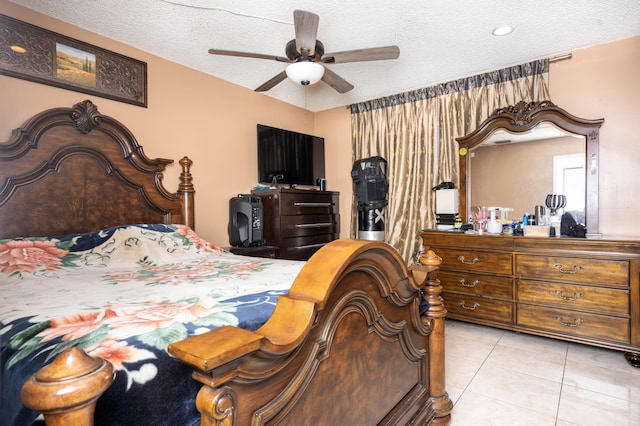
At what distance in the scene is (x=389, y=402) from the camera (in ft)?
4.07

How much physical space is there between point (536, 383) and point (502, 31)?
2513mm

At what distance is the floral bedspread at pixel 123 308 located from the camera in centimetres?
64

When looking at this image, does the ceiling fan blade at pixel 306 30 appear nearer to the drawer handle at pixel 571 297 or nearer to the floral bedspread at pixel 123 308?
the floral bedspread at pixel 123 308

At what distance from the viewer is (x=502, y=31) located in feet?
8.34

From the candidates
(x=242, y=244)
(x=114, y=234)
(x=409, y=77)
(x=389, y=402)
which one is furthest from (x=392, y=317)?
(x=409, y=77)

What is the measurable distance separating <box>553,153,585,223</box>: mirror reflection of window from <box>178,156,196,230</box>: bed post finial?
10.6 ft

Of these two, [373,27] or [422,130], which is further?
[422,130]

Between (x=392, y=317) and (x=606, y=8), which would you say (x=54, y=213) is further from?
(x=606, y=8)

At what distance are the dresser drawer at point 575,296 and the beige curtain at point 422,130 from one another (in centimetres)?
119

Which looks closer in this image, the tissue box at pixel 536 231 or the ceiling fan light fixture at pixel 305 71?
the ceiling fan light fixture at pixel 305 71

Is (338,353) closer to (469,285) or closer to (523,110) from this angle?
(469,285)

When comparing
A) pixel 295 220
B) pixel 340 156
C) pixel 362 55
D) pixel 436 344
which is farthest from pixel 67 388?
pixel 340 156

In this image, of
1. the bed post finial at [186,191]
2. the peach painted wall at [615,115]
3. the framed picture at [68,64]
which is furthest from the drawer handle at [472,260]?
the framed picture at [68,64]

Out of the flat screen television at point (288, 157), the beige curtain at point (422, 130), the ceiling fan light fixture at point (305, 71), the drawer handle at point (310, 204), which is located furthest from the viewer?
the flat screen television at point (288, 157)
